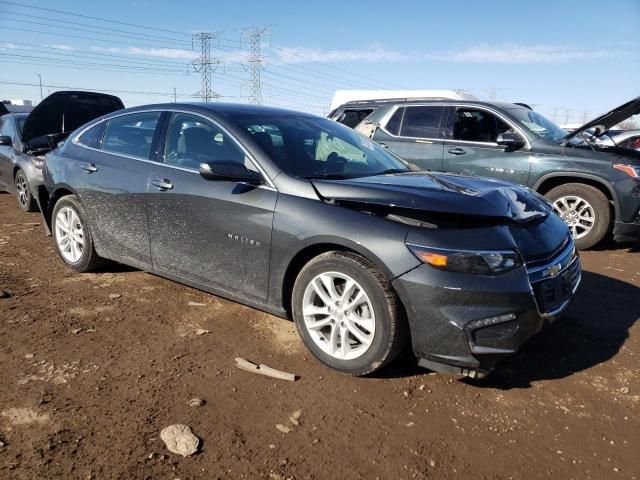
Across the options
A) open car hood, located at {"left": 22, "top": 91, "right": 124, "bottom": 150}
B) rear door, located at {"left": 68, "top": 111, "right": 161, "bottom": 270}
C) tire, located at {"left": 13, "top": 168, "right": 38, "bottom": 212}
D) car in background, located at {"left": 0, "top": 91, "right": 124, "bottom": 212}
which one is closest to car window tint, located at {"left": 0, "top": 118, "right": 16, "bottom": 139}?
car in background, located at {"left": 0, "top": 91, "right": 124, "bottom": 212}

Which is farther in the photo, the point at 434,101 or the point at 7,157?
the point at 7,157

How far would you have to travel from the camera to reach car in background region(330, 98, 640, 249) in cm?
601

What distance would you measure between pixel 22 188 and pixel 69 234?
13.1 feet

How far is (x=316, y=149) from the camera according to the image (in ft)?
12.3

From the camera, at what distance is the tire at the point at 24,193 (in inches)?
310

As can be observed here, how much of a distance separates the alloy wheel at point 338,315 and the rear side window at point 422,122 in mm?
4764

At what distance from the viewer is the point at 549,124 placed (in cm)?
718

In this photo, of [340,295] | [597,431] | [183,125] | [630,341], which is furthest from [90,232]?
[630,341]

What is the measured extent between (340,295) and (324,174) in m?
0.90

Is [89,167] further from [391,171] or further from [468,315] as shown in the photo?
[468,315]

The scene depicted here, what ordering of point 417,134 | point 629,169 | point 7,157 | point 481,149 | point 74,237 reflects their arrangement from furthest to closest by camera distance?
1. point 7,157
2. point 417,134
3. point 481,149
4. point 629,169
5. point 74,237

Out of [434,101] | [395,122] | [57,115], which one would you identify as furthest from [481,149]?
[57,115]

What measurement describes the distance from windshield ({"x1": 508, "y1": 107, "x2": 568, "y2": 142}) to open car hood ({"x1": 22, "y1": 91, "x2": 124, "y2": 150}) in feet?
20.9

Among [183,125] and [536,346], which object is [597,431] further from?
[183,125]
